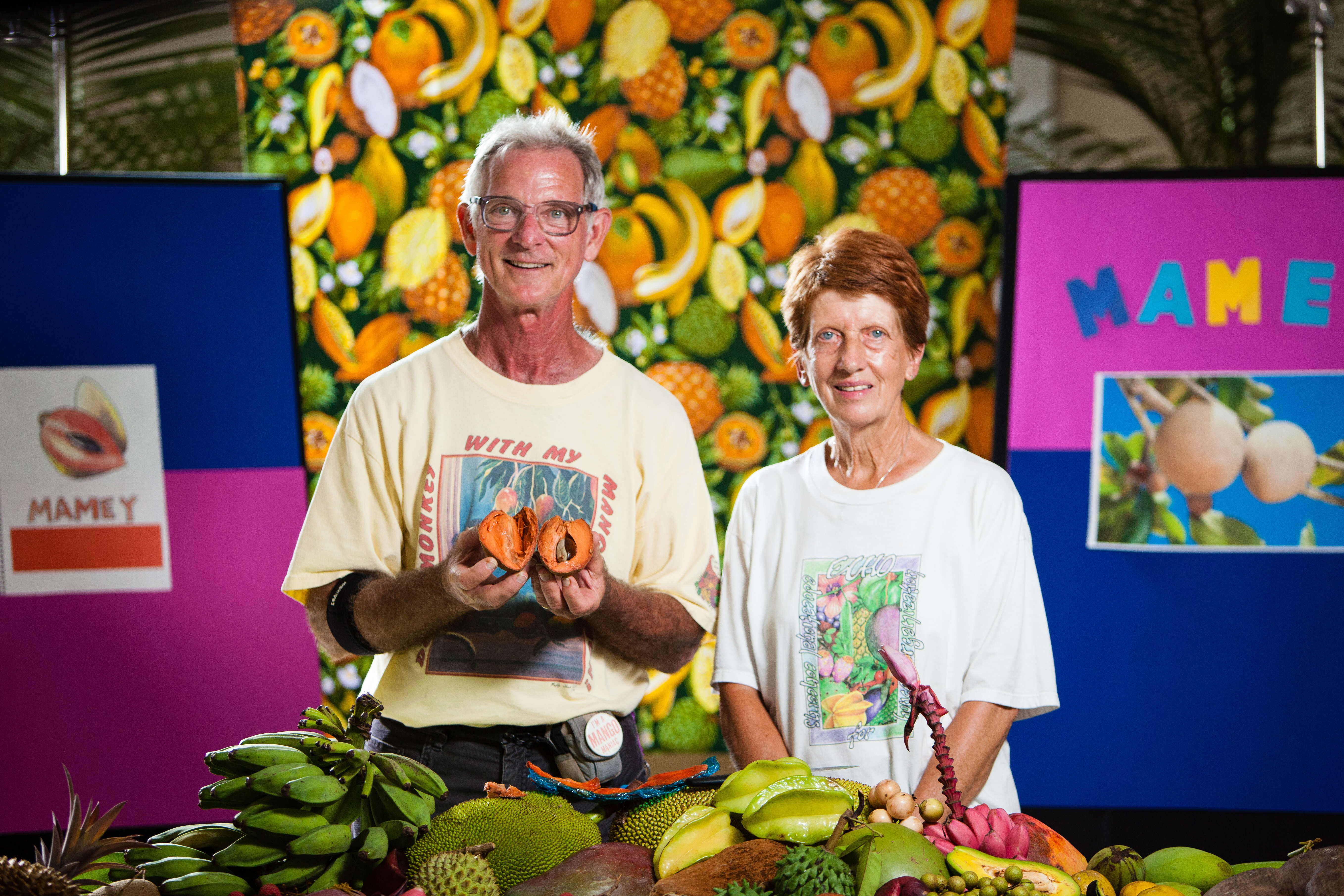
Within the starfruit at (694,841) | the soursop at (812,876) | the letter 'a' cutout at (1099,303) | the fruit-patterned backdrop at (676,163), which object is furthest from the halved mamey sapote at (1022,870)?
the fruit-patterned backdrop at (676,163)

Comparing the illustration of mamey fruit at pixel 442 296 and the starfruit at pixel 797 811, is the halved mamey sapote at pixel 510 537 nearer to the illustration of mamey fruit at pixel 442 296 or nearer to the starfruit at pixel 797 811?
the starfruit at pixel 797 811

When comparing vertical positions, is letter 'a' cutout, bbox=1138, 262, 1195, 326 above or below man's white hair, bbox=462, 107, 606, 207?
below

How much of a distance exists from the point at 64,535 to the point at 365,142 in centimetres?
139

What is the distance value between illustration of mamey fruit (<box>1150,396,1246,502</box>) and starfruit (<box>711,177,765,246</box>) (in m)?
1.26

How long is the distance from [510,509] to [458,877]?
0.75m

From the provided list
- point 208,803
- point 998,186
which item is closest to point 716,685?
point 208,803

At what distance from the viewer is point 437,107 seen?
9.80 feet

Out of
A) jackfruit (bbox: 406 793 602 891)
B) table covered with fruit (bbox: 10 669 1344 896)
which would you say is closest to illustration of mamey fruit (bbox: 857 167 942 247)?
table covered with fruit (bbox: 10 669 1344 896)

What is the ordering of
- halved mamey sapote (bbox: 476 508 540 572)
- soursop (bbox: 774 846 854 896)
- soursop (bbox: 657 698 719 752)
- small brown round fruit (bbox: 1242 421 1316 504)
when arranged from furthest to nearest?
soursop (bbox: 657 698 719 752) → small brown round fruit (bbox: 1242 421 1316 504) → halved mamey sapote (bbox: 476 508 540 572) → soursop (bbox: 774 846 854 896)

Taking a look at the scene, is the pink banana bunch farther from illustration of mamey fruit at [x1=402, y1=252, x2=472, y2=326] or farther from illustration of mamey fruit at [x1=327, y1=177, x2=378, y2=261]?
illustration of mamey fruit at [x1=327, y1=177, x2=378, y2=261]

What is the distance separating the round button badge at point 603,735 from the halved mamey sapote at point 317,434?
1589mm

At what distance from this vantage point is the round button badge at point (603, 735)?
1.75 meters

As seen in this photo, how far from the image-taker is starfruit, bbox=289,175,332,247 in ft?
9.80

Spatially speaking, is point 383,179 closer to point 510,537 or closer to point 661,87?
point 661,87
